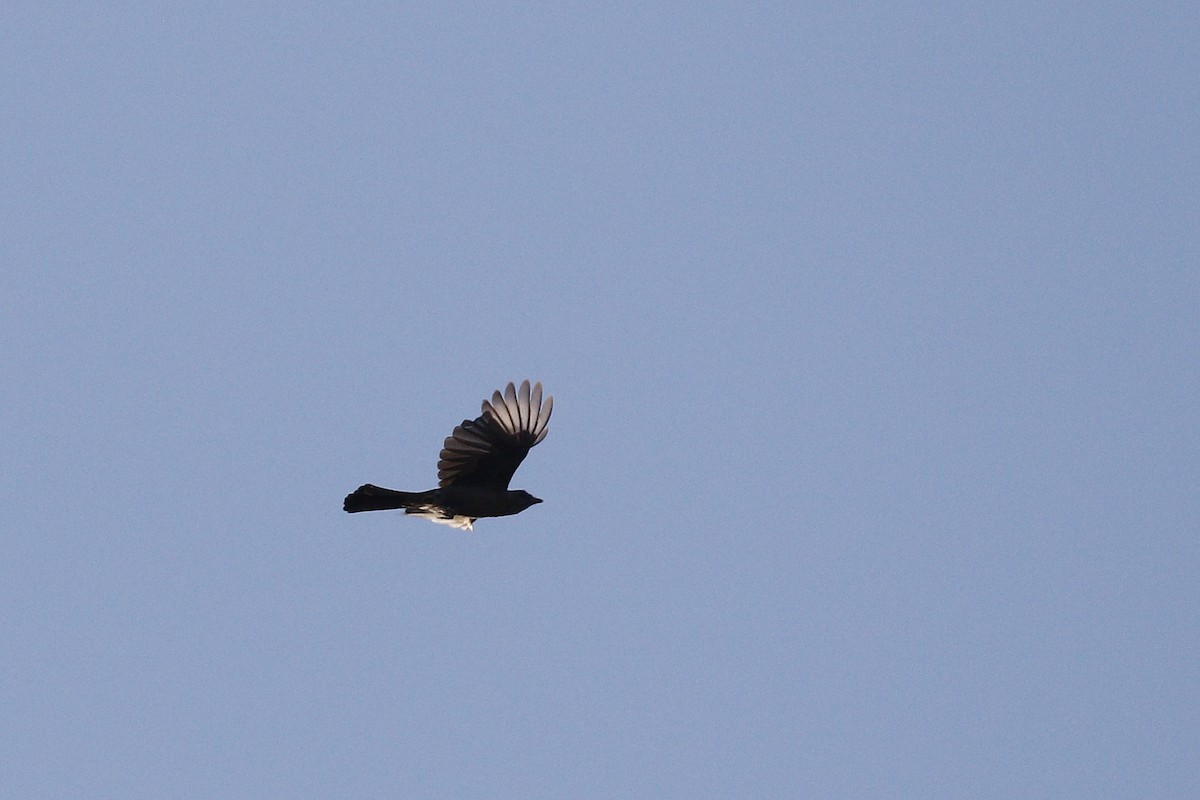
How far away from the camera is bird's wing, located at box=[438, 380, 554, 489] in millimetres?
17266

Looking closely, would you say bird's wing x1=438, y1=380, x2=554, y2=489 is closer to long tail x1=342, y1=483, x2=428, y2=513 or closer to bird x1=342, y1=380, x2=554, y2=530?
bird x1=342, y1=380, x2=554, y2=530

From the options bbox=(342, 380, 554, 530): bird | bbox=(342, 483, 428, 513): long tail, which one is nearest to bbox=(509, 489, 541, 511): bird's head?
bbox=(342, 380, 554, 530): bird

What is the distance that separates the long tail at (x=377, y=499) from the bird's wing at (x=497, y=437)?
1.70 ft

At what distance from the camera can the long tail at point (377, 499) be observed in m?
17.1

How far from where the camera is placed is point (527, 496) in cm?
1773

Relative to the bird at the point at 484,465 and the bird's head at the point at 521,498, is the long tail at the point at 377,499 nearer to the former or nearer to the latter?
the bird at the point at 484,465

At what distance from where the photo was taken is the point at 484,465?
693 inches

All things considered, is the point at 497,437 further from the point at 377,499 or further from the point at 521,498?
the point at 377,499

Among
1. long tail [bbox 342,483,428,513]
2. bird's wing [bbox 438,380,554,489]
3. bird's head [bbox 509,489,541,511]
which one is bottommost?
long tail [bbox 342,483,428,513]

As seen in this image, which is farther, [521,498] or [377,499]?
[521,498]

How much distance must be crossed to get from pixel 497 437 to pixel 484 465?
0.49m

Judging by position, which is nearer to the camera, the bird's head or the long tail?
the long tail

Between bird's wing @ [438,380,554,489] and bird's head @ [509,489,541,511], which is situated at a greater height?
bird's wing @ [438,380,554,489]

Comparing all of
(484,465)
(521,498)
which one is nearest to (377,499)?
(484,465)
